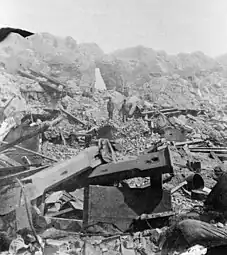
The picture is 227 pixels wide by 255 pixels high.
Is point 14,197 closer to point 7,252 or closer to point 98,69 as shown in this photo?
point 7,252

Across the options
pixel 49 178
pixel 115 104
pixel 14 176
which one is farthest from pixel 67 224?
pixel 115 104

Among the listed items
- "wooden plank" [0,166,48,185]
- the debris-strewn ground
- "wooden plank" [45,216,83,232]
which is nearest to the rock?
the debris-strewn ground

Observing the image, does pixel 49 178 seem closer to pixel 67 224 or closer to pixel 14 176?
pixel 14 176

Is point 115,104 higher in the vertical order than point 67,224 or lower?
higher

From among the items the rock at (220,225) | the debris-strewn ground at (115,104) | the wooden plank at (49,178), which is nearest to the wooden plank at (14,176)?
the wooden plank at (49,178)

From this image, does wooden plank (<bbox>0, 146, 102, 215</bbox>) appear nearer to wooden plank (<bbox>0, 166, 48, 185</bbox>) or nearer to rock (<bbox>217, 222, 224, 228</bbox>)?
wooden plank (<bbox>0, 166, 48, 185</bbox>)

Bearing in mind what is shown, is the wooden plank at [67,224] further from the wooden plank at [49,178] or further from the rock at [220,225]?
the rock at [220,225]

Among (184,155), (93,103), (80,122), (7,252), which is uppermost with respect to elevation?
(93,103)

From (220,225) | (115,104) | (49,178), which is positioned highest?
(115,104)

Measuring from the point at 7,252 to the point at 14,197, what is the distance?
23.4 inches

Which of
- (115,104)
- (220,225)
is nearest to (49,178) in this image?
(220,225)

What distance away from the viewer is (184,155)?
657 centimetres

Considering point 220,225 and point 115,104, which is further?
point 115,104

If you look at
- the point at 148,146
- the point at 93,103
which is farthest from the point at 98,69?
the point at 148,146
